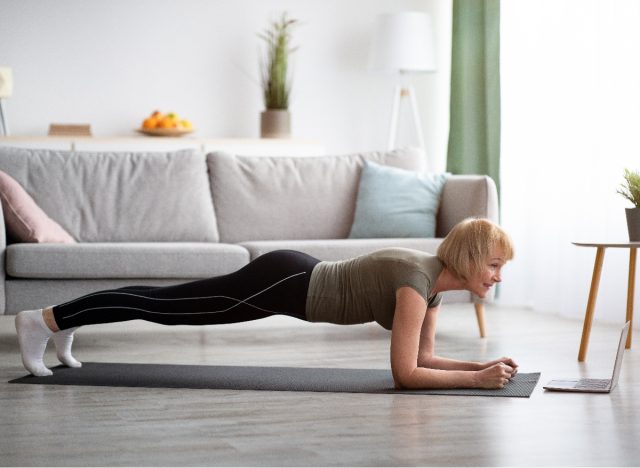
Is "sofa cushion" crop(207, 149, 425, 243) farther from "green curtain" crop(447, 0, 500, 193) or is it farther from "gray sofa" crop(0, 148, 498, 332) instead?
"green curtain" crop(447, 0, 500, 193)

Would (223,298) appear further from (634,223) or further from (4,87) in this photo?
(4,87)

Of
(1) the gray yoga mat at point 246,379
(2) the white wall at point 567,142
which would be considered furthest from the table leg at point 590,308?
(2) the white wall at point 567,142

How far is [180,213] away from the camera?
504 cm

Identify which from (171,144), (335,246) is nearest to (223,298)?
(335,246)

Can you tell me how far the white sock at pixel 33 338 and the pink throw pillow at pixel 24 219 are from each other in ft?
3.24

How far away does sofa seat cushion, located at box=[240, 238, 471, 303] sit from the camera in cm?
464

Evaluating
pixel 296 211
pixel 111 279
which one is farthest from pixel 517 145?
Result: pixel 111 279

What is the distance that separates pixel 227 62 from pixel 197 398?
4.07m

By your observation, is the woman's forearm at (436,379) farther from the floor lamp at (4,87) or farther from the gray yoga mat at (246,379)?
the floor lamp at (4,87)

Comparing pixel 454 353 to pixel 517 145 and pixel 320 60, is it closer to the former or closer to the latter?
pixel 517 145

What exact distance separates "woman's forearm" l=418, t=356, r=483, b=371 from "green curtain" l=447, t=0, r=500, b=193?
114 inches

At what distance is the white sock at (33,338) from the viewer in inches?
138

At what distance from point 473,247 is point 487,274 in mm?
91

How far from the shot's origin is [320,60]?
23.3 feet
